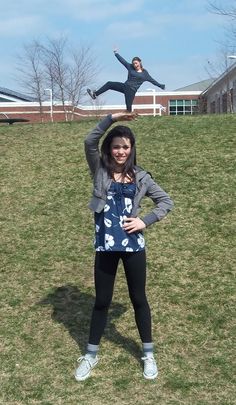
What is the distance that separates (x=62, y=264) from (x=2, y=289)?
745 mm

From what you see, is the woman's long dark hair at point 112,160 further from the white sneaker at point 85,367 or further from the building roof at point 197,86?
the building roof at point 197,86

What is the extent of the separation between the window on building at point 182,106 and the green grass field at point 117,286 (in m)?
45.1

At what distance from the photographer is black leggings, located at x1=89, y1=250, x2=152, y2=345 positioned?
3783mm

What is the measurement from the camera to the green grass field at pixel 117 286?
3916 millimetres

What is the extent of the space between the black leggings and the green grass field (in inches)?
16.5

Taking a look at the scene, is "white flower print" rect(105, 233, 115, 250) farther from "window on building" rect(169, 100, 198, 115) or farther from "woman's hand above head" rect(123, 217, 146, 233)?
"window on building" rect(169, 100, 198, 115)

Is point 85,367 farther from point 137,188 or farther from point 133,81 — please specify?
point 133,81

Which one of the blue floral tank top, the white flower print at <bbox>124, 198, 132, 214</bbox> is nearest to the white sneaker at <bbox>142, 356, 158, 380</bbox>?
the blue floral tank top

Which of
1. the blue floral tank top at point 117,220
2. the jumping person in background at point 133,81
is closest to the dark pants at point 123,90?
the jumping person in background at point 133,81

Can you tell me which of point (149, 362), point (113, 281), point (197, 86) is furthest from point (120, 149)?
point (197, 86)

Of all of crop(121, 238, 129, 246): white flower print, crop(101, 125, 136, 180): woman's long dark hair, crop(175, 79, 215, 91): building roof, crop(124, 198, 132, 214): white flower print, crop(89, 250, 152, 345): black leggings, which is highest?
crop(175, 79, 215, 91): building roof

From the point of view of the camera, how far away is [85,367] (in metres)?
4.00

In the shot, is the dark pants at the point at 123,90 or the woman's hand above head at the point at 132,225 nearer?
the woman's hand above head at the point at 132,225

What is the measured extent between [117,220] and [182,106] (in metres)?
51.7
